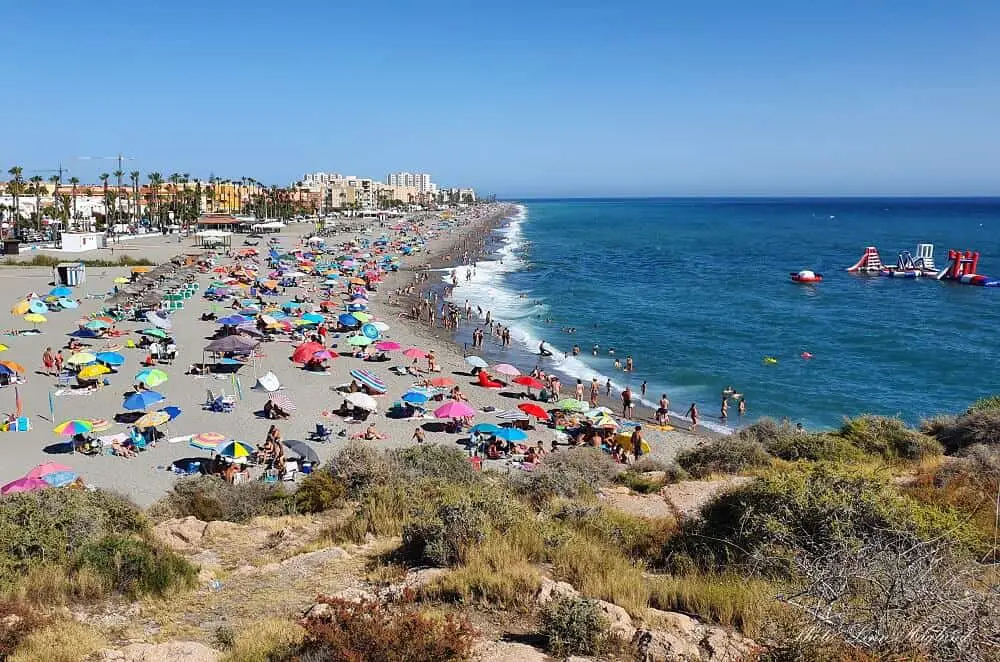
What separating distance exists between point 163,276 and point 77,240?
1677 cm

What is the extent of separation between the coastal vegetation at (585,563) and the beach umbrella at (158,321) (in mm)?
17180

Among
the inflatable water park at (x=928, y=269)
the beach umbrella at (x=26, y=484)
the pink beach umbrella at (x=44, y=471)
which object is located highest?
the inflatable water park at (x=928, y=269)

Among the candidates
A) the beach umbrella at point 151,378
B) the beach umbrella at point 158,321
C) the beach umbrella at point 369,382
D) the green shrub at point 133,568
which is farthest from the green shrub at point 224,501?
the beach umbrella at point 158,321

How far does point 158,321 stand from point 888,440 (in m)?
22.8

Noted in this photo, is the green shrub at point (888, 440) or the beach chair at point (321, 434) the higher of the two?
the green shrub at point (888, 440)

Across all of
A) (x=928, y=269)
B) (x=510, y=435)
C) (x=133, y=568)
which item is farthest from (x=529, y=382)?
(x=928, y=269)

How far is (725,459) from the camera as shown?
11.8 m

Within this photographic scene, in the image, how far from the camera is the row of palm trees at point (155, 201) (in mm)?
68625

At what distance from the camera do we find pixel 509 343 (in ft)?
96.6

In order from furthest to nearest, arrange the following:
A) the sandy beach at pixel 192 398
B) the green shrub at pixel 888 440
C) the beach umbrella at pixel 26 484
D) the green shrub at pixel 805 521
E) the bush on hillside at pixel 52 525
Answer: the sandy beach at pixel 192 398 < the green shrub at pixel 888 440 < the beach umbrella at pixel 26 484 < the bush on hillside at pixel 52 525 < the green shrub at pixel 805 521

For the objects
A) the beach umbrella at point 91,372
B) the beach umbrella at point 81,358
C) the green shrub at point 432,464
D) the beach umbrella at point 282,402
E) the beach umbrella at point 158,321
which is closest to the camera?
the green shrub at point 432,464

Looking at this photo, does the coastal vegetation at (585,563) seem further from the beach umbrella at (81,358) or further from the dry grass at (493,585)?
the beach umbrella at (81,358)

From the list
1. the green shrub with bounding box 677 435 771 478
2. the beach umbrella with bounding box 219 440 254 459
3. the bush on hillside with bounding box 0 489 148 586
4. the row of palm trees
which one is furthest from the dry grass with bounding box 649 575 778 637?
the row of palm trees

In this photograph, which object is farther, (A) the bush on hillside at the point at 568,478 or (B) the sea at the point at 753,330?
(B) the sea at the point at 753,330
